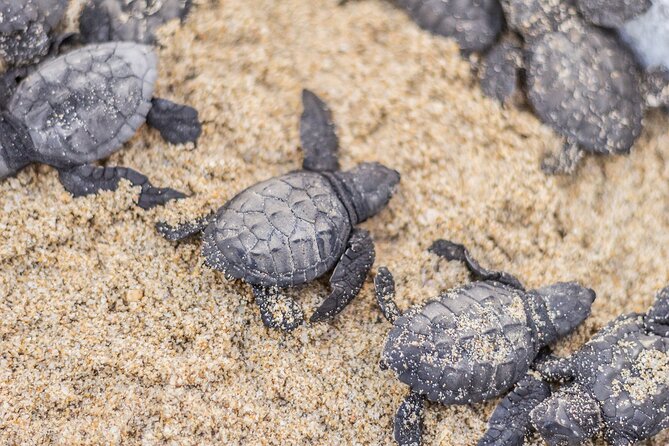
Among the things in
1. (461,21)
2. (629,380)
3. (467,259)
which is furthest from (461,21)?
(629,380)

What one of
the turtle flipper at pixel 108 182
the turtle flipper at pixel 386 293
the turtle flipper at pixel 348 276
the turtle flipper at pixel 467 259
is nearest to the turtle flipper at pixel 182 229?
the turtle flipper at pixel 108 182

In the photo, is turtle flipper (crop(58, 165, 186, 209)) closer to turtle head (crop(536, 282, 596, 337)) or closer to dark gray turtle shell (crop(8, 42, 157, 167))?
dark gray turtle shell (crop(8, 42, 157, 167))

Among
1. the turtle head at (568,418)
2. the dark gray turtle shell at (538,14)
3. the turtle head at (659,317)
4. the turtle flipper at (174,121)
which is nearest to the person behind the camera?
the turtle head at (568,418)

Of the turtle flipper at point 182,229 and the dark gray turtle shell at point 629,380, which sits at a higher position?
the dark gray turtle shell at point 629,380

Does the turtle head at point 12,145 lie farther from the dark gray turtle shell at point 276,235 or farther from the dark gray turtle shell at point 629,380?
the dark gray turtle shell at point 629,380

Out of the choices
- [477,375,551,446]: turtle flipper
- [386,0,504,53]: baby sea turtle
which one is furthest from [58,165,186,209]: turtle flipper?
[477,375,551,446]: turtle flipper

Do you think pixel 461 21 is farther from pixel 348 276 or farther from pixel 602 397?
pixel 602 397

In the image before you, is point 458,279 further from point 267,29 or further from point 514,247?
point 267,29

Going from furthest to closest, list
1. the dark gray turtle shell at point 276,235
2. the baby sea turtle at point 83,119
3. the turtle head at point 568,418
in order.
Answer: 1. the baby sea turtle at point 83,119
2. the dark gray turtle shell at point 276,235
3. the turtle head at point 568,418
